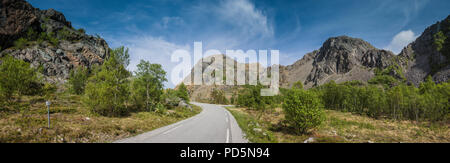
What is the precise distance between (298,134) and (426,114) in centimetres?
3486

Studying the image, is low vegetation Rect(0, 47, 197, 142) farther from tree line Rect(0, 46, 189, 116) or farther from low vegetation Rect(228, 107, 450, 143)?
low vegetation Rect(228, 107, 450, 143)

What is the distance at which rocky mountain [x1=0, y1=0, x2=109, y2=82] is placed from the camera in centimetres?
4956

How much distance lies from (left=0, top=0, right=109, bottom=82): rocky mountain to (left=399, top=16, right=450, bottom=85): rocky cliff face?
18532 cm

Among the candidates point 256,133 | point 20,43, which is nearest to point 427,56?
point 256,133

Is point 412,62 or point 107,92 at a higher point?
point 412,62

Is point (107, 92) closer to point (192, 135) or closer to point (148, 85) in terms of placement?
point (148, 85)

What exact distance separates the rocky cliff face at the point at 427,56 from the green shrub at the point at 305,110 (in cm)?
13575

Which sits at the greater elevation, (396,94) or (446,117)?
(396,94)

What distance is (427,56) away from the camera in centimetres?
12075

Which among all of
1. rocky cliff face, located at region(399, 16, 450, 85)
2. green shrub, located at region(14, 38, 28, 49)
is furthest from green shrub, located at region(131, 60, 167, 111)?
rocky cliff face, located at region(399, 16, 450, 85)

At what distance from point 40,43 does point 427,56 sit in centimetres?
24520
